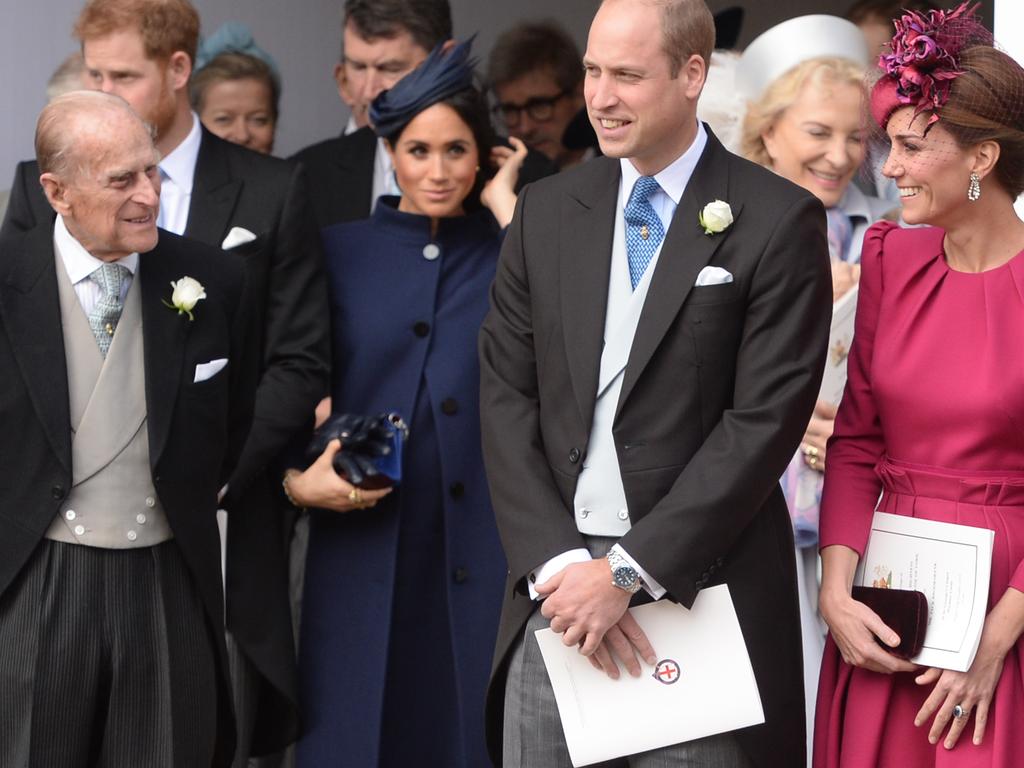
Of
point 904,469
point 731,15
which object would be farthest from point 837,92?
point 904,469

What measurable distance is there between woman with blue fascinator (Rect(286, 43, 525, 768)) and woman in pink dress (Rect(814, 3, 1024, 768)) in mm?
1163

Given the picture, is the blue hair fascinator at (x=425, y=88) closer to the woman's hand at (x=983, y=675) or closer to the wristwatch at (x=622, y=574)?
the wristwatch at (x=622, y=574)

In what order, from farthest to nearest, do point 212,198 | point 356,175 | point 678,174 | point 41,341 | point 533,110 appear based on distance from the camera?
point 533,110, point 356,175, point 212,198, point 41,341, point 678,174

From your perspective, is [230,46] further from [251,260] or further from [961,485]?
[961,485]

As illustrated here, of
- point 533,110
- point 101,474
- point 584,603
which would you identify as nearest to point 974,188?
point 584,603

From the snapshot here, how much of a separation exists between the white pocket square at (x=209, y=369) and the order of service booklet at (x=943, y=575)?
4.73 feet

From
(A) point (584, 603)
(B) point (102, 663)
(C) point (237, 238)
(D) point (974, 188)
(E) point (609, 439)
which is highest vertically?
(D) point (974, 188)

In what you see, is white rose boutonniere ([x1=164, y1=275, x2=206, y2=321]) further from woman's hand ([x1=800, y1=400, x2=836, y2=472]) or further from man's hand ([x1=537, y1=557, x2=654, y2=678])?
woman's hand ([x1=800, y1=400, x2=836, y2=472])

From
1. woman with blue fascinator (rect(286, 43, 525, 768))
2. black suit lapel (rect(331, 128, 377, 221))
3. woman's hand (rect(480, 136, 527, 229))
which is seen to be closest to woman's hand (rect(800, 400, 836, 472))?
woman with blue fascinator (rect(286, 43, 525, 768))

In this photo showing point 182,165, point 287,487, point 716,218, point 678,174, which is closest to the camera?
point 716,218

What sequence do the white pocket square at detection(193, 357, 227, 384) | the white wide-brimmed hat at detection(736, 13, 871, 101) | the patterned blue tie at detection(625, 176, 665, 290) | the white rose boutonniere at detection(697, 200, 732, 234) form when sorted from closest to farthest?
the white rose boutonniere at detection(697, 200, 732, 234)
the patterned blue tie at detection(625, 176, 665, 290)
the white pocket square at detection(193, 357, 227, 384)
the white wide-brimmed hat at detection(736, 13, 871, 101)

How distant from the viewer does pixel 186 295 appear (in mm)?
3441

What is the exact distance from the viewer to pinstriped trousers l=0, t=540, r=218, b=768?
3.25m

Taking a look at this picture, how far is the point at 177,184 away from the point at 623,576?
6.36ft
